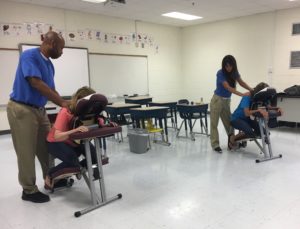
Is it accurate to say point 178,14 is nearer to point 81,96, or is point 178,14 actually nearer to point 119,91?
point 119,91

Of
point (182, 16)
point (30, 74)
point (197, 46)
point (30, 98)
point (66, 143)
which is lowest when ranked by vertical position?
point (66, 143)

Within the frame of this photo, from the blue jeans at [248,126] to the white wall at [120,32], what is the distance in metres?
4.36

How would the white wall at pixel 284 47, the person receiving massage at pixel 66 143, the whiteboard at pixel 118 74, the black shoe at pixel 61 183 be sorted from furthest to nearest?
1. the whiteboard at pixel 118 74
2. the white wall at pixel 284 47
3. the black shoe at pixel 61 183
4. the person receiving massage at pixel 66 143

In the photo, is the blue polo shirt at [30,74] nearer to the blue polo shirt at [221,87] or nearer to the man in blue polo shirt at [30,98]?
the man in blue polo shirt at [30,98]

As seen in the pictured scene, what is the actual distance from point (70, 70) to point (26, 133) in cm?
430

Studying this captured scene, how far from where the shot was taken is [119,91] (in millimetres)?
7566

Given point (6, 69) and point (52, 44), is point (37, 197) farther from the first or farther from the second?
point (6, 69)

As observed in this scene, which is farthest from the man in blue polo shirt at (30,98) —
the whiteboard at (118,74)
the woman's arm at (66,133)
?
the whiteboard at (118,74)

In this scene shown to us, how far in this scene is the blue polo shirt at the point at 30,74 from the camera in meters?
2.39

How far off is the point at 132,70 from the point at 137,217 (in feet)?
19.4

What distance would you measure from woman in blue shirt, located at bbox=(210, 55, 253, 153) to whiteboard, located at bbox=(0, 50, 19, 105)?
426 cm

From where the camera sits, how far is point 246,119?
4125 millimetres

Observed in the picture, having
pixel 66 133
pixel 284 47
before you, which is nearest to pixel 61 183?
pixel 66 133

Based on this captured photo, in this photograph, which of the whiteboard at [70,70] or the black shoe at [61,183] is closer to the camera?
the black shoe at [61,183]
